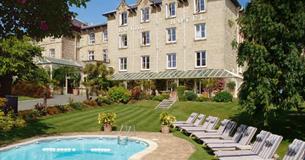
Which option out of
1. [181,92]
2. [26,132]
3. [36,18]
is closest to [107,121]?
[26,132]

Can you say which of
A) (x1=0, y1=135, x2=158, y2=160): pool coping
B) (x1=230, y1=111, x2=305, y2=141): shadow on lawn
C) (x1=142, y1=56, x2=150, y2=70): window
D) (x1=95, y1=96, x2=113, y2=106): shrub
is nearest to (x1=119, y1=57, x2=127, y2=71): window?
(x1=142, y1=56, x2=150, y2=70): window

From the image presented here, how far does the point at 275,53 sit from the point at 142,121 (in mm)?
12526

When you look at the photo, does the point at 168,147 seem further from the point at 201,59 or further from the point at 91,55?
the point at 91,55

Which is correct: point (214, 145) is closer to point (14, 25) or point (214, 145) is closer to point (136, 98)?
point (14, 25)

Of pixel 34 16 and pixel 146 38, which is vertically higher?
pixel 146 38

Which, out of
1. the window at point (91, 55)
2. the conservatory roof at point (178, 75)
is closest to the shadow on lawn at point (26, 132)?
the conservatory roof at point (178, 75)

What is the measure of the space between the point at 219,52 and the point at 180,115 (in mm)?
16408

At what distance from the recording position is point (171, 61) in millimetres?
49031

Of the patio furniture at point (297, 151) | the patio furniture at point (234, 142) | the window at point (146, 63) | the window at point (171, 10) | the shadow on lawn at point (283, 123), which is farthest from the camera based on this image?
the window at point (146, 63)

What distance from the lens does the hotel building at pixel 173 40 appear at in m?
45.2

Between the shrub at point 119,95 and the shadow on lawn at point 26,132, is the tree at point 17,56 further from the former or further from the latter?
the shrub at point 119,95

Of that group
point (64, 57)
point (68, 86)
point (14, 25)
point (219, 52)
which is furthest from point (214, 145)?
point (64, 57)

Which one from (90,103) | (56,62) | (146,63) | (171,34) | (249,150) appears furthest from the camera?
(56,62)

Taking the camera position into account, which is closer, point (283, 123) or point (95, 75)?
point (283, 123)
